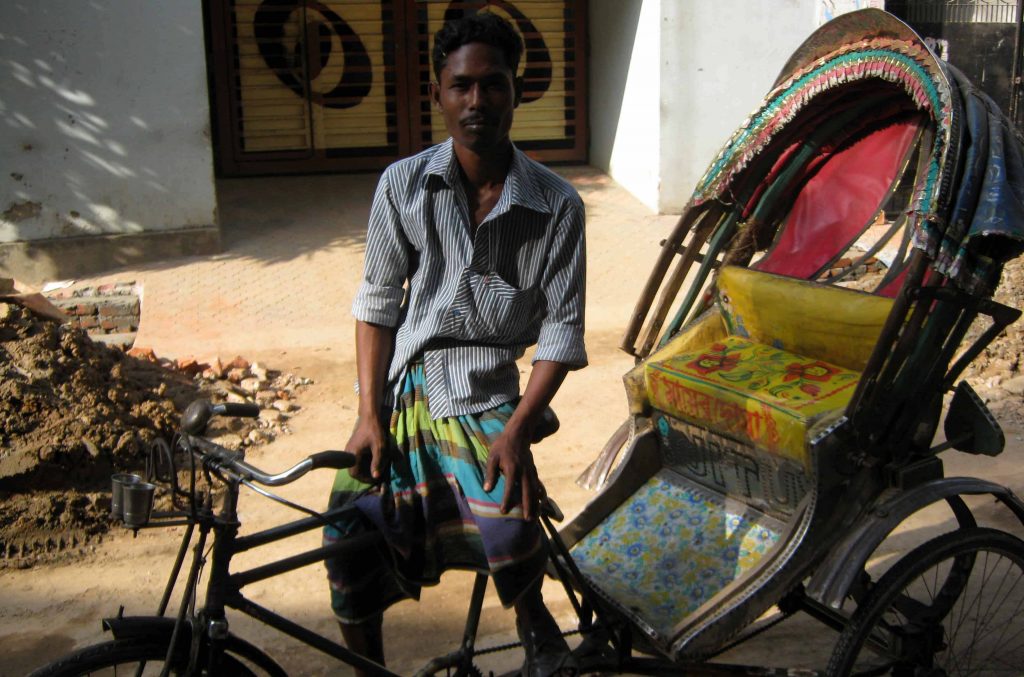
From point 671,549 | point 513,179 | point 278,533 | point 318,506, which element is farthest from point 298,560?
point 318,506

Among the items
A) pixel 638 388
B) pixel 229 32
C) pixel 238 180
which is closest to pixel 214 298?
pixel 238 180

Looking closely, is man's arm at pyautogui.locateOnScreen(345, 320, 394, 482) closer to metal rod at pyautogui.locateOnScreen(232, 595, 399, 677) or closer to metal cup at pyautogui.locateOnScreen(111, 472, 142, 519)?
metal rod at pyautogui.locateOnScreen(232, 595, 399, 677)

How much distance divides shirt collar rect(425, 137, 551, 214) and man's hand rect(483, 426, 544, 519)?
479 mm

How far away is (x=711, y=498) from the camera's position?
3.12m

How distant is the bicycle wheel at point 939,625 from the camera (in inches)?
98.8

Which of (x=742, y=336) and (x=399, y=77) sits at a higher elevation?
(x=399, y=77)

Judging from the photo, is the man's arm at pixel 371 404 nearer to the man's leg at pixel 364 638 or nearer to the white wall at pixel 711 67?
the man's leg at pixel 364 638

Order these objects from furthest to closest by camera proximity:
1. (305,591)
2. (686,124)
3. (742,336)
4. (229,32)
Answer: (229,32) → (686,124) → (305,591) → (742,336)

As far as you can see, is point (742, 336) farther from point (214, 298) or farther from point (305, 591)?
point (214, 298)

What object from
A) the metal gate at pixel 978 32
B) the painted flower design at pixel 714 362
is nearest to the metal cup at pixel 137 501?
the painted flower design at pixel 714 362

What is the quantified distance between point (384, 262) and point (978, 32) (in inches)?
304

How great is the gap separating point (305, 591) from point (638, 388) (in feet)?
4.54

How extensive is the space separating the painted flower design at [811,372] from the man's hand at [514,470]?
101 centimetres

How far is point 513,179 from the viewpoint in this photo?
7.60 feet
